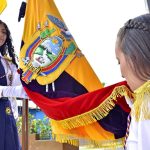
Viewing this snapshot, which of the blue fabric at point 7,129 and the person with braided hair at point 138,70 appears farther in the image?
the blue fabric at point 7,129

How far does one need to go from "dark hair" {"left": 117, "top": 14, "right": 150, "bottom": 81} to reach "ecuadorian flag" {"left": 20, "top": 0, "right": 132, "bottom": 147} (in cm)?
47

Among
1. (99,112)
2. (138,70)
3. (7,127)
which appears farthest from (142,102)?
(7,127)

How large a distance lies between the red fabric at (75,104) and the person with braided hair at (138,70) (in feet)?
1.65

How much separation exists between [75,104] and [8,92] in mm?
482

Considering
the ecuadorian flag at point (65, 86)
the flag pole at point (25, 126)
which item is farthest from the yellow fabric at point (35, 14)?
the flag pole at point (25, 126)

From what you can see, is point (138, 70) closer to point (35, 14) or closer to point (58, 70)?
point (58, 70)

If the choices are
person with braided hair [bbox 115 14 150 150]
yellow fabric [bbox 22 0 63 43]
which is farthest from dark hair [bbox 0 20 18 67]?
person with braided hair [bbox 115 14 150 150]

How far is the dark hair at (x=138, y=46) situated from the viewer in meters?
0.74

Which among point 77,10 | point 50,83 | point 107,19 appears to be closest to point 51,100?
point 50,83

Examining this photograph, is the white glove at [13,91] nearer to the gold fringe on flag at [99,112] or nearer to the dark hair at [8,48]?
the dark hair at [8,48]

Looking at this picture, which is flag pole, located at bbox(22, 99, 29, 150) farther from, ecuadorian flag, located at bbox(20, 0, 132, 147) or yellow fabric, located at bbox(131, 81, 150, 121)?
yellow fabric, located at bbox(131, 81, 150, 121)

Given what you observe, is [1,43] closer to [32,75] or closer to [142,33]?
→ [32,75]

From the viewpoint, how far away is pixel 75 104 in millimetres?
1344

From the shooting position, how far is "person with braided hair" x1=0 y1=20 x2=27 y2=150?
66.7 inches
